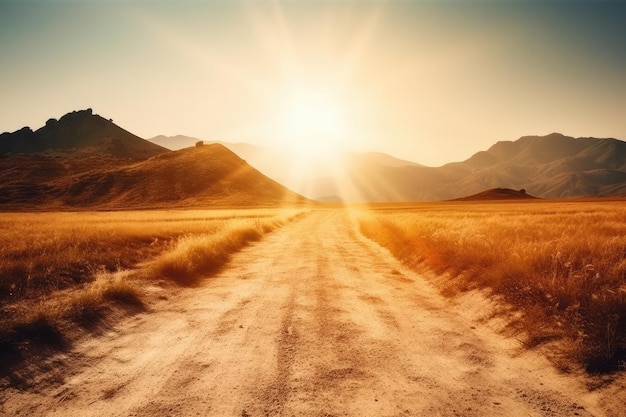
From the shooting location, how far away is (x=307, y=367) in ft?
14.6

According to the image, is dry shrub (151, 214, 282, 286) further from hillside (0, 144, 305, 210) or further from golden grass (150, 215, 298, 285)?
hillside (0, 144, 305, 210)

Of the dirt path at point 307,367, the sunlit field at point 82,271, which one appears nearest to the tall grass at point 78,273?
the sunlit field at point 82,271

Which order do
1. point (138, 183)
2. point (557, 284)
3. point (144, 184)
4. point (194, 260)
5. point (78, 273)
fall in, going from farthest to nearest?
point (138, 183)
point (144, 184)
point (194, 260)
point (78, 273)
point (557, 284)

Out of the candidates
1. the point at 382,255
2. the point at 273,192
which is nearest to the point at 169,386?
the point at 382,255

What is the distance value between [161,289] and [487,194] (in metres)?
154

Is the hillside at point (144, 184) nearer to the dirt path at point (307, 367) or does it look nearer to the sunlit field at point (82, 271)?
the sunlit field at point (82, 271)

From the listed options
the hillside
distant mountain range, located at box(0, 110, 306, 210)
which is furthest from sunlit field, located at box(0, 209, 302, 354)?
the hillside

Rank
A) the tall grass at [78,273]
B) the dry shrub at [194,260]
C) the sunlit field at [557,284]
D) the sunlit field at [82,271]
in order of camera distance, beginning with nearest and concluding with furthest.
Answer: the sunlit field at [557,284], the tall grass at [78,273], the sunlit field at [82,271], the dry shrub at [194,260]

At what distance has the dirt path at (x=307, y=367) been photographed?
3.67 meters

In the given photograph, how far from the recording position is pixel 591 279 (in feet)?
19.5

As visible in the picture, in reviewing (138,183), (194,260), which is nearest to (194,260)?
(194,260)

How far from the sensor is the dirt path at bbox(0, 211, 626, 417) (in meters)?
3.67

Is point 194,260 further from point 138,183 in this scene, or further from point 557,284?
point 138,183

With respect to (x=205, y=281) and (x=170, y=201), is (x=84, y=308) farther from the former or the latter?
A: (x=170, y=201)
